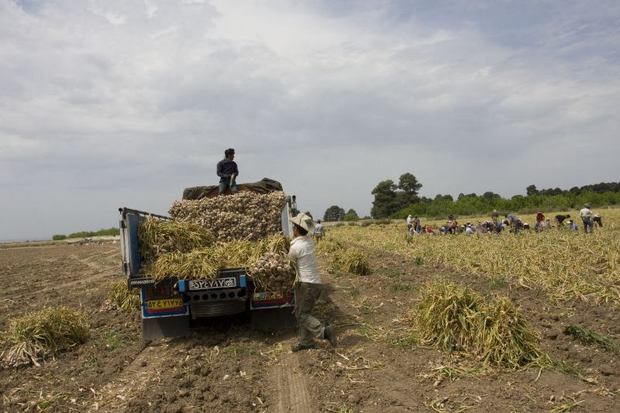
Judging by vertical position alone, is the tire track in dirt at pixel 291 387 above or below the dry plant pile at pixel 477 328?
below

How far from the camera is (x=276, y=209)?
7855 millimetres

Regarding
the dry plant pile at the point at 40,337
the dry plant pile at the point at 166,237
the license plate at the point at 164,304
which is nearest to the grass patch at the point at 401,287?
the dry plant pile at the point at 166,237

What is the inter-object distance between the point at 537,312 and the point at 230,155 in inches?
226

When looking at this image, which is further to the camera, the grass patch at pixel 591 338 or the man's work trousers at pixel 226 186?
the man's work trousers at pixel 226 186

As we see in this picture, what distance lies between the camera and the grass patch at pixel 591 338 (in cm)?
553

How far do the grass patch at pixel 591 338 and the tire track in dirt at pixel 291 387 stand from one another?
3.45 m

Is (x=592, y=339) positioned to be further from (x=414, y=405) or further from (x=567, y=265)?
(x=567, y=265)

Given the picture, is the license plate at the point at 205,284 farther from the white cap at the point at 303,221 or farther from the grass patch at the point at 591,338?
the grass patch at the point at 591,338

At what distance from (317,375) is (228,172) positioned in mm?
4516

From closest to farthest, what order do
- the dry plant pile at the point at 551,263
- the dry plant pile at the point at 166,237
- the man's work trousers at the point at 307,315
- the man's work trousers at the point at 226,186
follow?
the man's work trousers at the point at 307,315, the dry plant pile at the point at 166,237, the man's work trousers at the point at 226,186, the dry plant pile at the point at 551,263

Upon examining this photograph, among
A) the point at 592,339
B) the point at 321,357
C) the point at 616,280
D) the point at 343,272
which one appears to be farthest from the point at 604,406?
the point at 343,272

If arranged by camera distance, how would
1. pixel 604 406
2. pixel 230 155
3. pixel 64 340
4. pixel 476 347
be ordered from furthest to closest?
pixel 230 155
pixel 64 340
pixel 476 347
pixel 604 406

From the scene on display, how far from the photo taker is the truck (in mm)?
6445

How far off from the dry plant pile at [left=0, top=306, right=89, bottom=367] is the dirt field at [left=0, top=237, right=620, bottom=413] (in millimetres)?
227
